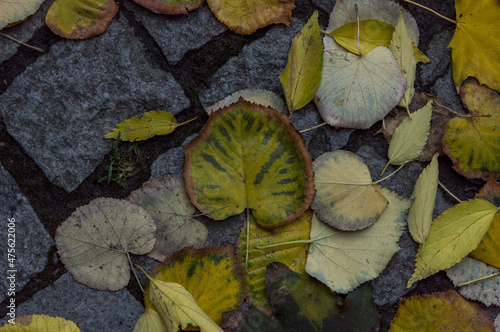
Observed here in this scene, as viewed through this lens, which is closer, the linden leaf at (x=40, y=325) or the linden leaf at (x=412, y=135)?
the linden leaf at (x=40, y=325)

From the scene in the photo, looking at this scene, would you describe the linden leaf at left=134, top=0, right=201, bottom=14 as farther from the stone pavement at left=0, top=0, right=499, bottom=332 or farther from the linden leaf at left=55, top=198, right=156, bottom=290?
the linden leaf at left=55, top=198, right=156, bottom=290

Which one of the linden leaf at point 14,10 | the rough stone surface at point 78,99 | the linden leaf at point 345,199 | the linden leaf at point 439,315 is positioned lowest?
the linden leaf at point 439,315

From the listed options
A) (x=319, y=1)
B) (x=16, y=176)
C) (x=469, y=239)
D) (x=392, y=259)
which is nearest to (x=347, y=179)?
Answer: (x=392, y=259)

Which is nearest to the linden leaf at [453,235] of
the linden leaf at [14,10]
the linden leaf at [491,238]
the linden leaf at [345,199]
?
the linden leaf at [491,238]

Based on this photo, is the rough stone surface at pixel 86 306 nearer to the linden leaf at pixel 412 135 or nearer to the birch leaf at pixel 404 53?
the linden leaf at pixel 412 135

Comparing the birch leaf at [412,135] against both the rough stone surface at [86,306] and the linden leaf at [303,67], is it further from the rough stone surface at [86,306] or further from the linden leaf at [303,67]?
the rough stone surface at [86,306]

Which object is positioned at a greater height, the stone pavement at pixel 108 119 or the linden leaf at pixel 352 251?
the stone pavement at pixel 108 119

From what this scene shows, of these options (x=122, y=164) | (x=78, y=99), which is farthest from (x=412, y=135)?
(x=78, y=99)

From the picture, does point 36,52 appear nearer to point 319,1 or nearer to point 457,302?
point 319,1
